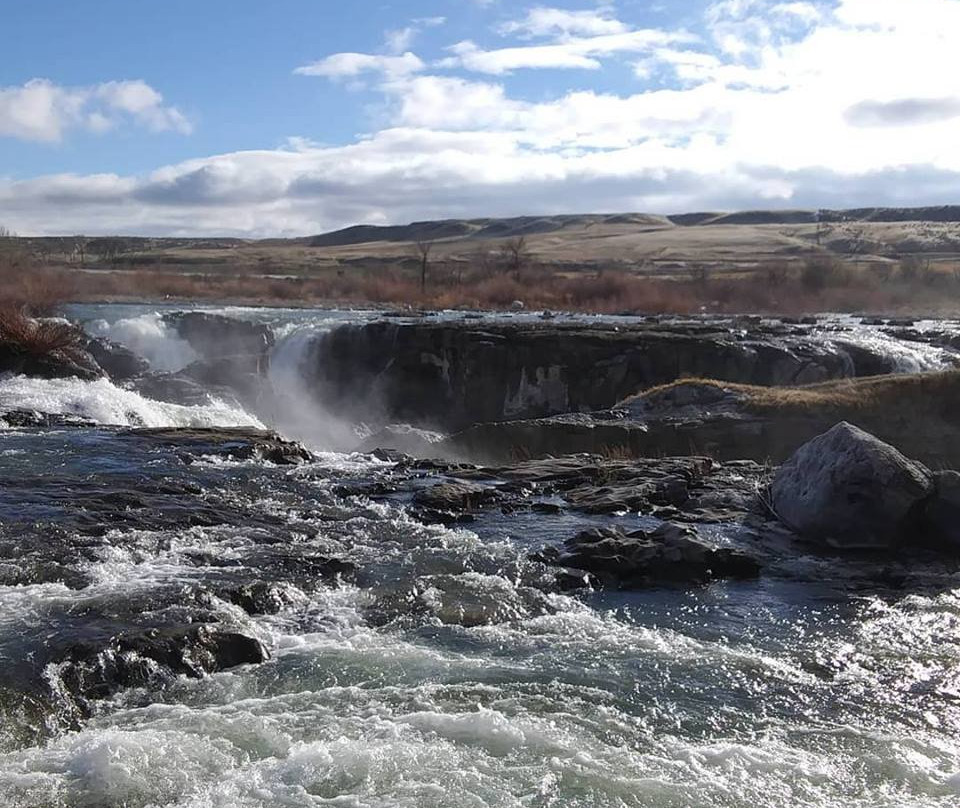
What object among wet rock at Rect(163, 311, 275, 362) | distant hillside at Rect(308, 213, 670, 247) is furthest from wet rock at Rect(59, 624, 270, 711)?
distant hillside at Rect(308, 213, 670, 247)

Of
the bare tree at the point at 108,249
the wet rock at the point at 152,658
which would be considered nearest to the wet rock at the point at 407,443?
the wet rock at the point at 152,658

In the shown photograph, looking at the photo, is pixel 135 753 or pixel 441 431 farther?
pixel 441 431

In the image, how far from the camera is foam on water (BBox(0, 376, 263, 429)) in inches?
890

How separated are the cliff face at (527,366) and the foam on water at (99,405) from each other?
7753 mm

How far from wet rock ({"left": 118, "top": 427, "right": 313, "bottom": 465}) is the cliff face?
12.3 metres

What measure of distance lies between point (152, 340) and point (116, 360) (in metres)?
5.24

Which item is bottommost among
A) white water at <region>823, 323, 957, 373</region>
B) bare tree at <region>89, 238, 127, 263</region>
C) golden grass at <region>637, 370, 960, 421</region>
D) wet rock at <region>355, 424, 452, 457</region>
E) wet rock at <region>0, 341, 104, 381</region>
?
wet rock at <region>355, 424, 452, 457</region>

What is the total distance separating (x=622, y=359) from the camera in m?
30.9

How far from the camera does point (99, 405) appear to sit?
23.3 m

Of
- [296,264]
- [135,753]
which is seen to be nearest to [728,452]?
[135,753]

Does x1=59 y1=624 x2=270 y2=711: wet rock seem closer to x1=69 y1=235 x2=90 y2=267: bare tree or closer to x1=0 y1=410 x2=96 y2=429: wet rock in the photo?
x1=0 y1=410 x2=96 y2=429: wet rock

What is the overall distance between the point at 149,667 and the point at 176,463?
900 cm

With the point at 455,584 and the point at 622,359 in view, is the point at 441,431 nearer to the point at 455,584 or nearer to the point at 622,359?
the point at 622,359

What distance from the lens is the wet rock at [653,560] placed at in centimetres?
1141
